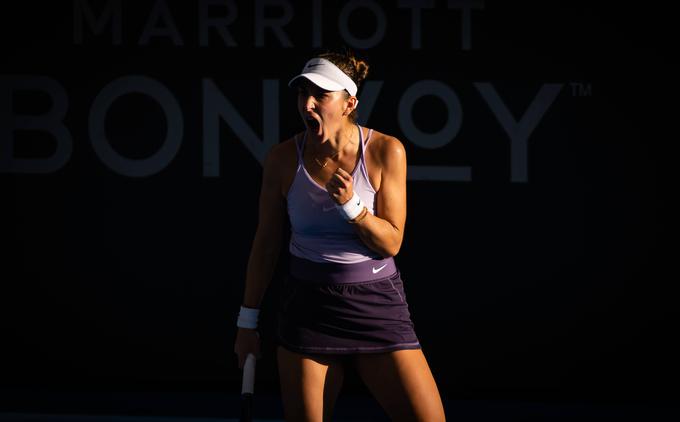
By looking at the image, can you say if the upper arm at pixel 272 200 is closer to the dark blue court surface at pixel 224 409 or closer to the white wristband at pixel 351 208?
the white wristband at pixel 351 208

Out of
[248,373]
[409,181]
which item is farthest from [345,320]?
[409,181]

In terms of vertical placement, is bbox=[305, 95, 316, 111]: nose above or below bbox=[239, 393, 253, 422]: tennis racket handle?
above

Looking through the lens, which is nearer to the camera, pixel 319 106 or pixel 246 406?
pixel 319 106

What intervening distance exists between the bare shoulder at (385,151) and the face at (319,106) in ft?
0.50

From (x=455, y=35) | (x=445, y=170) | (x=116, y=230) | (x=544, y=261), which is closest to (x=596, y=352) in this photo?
(x=544, y=261)

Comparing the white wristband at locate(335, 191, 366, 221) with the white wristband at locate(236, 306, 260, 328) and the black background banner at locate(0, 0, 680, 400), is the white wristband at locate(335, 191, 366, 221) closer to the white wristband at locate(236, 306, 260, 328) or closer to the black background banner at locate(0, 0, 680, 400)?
the white wristband at locate(236, 306, 260, 328)

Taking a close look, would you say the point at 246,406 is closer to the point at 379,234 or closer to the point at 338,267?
the point at 338,267

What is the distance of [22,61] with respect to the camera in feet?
15.5

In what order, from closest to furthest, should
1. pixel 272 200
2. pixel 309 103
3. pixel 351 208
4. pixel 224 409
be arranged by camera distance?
pixel 351 208
pixel 309 103
pixel 272 200
pixel 224 409

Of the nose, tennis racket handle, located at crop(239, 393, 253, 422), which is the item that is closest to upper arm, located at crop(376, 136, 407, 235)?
the nose

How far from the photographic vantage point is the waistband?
2969 mm

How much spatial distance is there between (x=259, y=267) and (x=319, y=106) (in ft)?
2.05

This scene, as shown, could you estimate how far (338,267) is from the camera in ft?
9.75

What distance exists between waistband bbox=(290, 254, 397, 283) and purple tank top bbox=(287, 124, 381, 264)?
0.02 m
